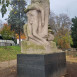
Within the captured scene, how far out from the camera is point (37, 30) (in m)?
6.91

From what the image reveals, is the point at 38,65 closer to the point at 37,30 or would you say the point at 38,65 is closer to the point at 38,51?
the point at 38,51

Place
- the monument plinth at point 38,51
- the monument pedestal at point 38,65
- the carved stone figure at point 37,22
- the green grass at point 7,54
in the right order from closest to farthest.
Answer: the monument pedestal at point 38,65
the monument plinth at point 38,51
the carved stone figure at point 37,22
the green grass at point 7,54

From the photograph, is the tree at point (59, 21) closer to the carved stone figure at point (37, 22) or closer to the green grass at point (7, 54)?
the green grass at point (7, 54)

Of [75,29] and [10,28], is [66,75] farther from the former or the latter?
[10,28]

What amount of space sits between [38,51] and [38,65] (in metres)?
0.70

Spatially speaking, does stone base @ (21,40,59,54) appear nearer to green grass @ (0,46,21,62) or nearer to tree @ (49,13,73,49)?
green grass @ (0,46,21,62)

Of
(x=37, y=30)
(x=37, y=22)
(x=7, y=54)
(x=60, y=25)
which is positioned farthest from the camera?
(x=60, y=25)

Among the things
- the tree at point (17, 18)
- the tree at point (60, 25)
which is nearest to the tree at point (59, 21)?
the tree at point (60, 25)

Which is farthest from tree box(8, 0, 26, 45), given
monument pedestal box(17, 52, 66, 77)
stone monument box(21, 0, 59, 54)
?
monument pedestal box(17, 52, 66, 77)

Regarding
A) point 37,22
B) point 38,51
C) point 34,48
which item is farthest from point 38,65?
point 37,22

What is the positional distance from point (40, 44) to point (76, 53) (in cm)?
1663

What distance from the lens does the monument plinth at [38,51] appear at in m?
5.95

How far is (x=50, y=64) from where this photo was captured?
6254 mm

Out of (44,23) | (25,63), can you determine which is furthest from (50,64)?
(44,23)
